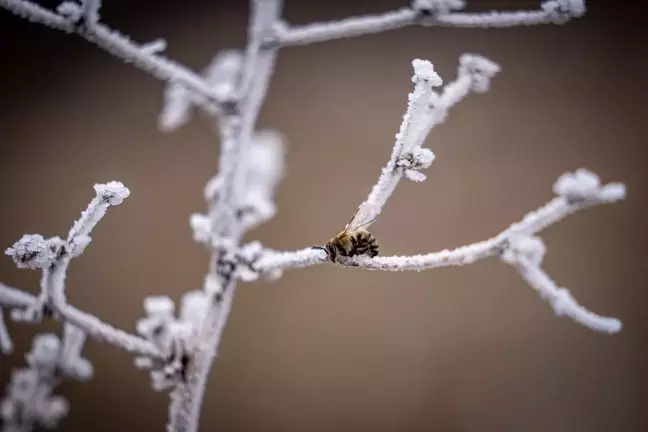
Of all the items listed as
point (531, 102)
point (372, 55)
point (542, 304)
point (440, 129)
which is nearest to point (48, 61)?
point (372, 55)

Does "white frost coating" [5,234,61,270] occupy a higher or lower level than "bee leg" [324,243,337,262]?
lower

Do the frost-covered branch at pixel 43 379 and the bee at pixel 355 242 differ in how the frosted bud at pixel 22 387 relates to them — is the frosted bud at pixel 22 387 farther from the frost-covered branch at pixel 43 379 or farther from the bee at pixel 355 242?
the bee at pixel 355 242

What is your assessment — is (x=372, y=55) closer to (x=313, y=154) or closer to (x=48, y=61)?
(x=313, y=154)

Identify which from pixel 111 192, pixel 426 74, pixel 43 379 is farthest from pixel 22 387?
pixel 426 74

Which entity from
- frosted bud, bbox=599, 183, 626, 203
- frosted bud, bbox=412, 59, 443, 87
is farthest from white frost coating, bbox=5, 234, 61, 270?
frosted bud, bbox=599, 183, 626, 203

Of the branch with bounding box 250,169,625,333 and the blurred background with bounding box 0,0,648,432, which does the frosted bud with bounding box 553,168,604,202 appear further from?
the blurred background with bounding box 0,0,648,432

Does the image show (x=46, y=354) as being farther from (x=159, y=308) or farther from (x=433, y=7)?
(x=433, y=7)

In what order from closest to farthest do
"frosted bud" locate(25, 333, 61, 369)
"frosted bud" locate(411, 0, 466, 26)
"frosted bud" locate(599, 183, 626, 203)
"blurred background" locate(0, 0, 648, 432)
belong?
1. "frosted bud" locate(599, 183, 626, 203)
2. "frosted bud" locate(411, 0, 466, 26)
3. "frosted bud" locate(25, 333, 61, 369)
4. "blurred background" locate(0, 0, 648, 432)
